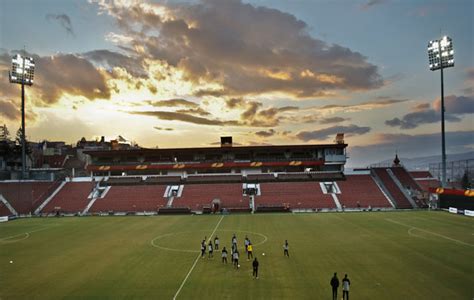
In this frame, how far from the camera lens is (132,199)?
236 feet

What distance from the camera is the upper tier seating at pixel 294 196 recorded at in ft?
224

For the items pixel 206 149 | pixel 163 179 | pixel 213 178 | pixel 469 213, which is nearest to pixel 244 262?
pixel 469 213

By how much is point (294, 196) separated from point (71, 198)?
45481 millimetres

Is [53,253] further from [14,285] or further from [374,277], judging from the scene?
[374,277]

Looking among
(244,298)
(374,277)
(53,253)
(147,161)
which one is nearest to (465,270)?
(374,277)

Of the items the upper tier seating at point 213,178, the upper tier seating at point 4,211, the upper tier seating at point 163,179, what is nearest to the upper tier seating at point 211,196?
the upper tier seating at point 213,178

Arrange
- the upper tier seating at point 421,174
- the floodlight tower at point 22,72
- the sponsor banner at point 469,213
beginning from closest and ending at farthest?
1. the sponsor banner at point 469,213
2. the floodlight tower at point 22,72
3. the upper tier seating at point 421,174

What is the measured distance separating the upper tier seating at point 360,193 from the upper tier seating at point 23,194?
59795 millimetres

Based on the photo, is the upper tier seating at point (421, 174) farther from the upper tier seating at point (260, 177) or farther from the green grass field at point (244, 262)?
the green grass field at point (244, 262)

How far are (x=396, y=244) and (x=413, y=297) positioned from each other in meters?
15.4

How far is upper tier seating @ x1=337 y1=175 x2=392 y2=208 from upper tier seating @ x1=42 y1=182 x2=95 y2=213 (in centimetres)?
5121

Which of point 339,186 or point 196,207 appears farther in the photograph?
point 339,186

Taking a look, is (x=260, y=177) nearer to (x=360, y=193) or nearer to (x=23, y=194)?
(x=360, y=193)

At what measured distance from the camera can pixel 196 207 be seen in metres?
67.7
